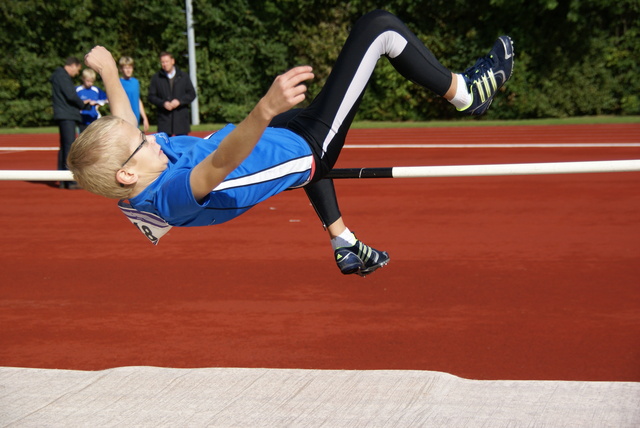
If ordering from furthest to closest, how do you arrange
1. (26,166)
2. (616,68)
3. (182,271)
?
(616,68) → (26,166) → (182,271)

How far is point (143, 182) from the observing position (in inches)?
96.5

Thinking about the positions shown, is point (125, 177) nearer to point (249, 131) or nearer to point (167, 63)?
point (249, 131)

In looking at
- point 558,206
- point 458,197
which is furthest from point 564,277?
point 458,197

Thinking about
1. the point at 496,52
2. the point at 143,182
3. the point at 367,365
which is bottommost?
the point at 367,365

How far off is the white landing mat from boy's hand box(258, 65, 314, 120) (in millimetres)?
1597

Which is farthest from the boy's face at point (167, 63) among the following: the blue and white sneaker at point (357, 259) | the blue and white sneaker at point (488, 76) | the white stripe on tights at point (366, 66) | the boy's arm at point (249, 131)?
the boy's arm at point (249, 131)

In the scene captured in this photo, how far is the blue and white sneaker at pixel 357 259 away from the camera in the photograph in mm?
3000

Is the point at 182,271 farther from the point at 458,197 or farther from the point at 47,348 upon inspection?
the point at 458,197

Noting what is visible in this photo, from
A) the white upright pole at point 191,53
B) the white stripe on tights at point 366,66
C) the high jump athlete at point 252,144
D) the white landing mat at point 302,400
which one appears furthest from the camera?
the white upright pole at point 191,53

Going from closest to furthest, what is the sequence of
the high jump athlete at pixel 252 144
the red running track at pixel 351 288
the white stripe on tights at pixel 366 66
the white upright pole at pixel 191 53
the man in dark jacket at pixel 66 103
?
the high jump athlete at pixel 252 144
the white stripe on tights at pixel 366 66
the red running track at pixel 351 288
the man in dark jacket at pixel 66 103
the white upright pole at pixel 191 53

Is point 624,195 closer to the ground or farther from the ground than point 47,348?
closer to the ground

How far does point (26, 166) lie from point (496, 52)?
9508 millimetres

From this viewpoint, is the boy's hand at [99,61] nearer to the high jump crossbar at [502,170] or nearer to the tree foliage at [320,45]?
the high jump crossbar at [502,170]

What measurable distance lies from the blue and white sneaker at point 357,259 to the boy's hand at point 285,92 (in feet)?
3.58
